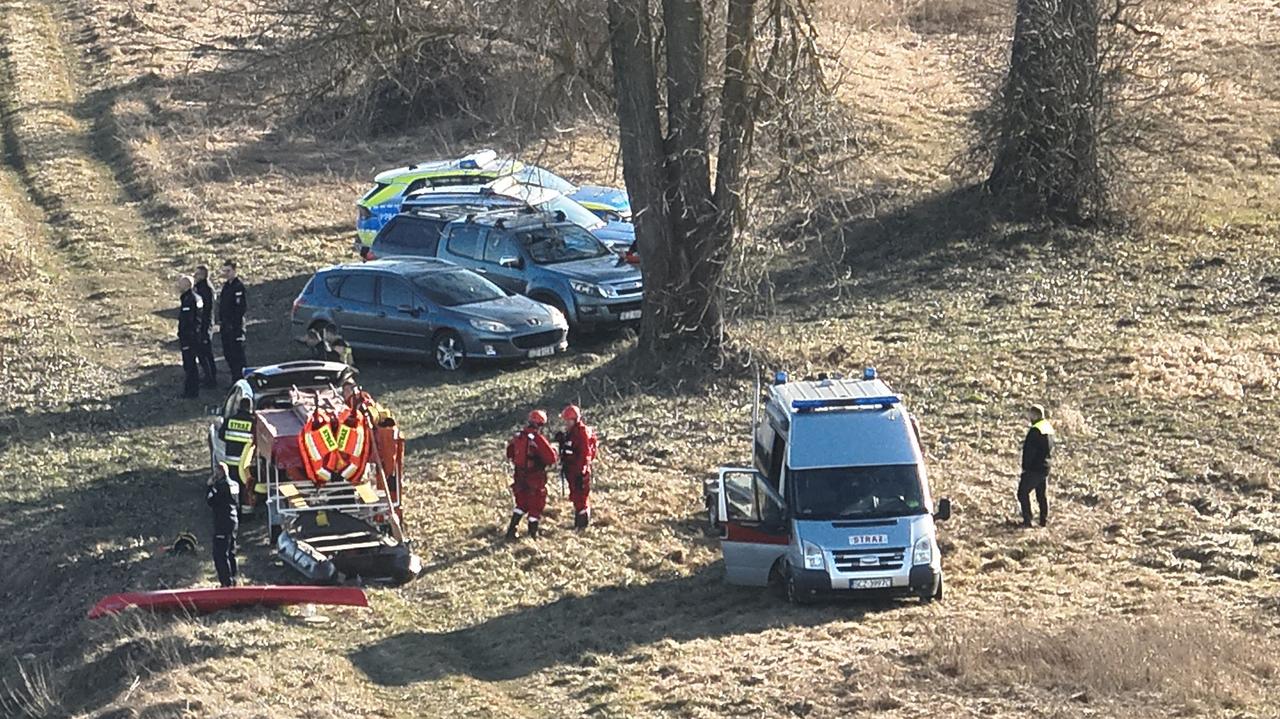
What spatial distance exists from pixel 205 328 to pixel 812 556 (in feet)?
38.1

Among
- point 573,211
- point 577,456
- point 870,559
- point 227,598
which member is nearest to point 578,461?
point 577,456

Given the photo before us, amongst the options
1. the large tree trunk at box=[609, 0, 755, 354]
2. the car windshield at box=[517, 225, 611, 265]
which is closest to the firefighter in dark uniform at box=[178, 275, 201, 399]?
the car windshield at box=[517, 225, 611, 265]

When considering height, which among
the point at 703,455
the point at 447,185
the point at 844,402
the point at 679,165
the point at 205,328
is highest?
the point at 679,165

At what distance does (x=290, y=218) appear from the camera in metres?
36.2

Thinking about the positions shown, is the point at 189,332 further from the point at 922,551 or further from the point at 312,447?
the point at 922,551

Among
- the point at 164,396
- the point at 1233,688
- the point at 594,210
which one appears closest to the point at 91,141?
the point at 594,210

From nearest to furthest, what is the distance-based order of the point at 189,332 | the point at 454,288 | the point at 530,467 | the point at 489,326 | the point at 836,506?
the point at 836,506, the point at 530,467, the point at 189,332, the point at 489,326, the point at 454,288

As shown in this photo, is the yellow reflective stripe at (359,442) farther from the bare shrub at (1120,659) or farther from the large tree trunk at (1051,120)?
the large tree trunk at (1051,120)

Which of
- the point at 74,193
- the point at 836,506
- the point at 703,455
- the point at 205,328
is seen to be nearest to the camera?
the point at 836,506

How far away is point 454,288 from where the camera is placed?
25.7 m

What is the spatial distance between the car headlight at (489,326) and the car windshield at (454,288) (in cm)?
47

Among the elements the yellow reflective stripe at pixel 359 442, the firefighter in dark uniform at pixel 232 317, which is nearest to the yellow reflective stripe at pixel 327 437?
the yellow reflective stripe at pixel 359 442

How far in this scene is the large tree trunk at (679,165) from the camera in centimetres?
2252

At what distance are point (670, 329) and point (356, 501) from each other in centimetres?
708
